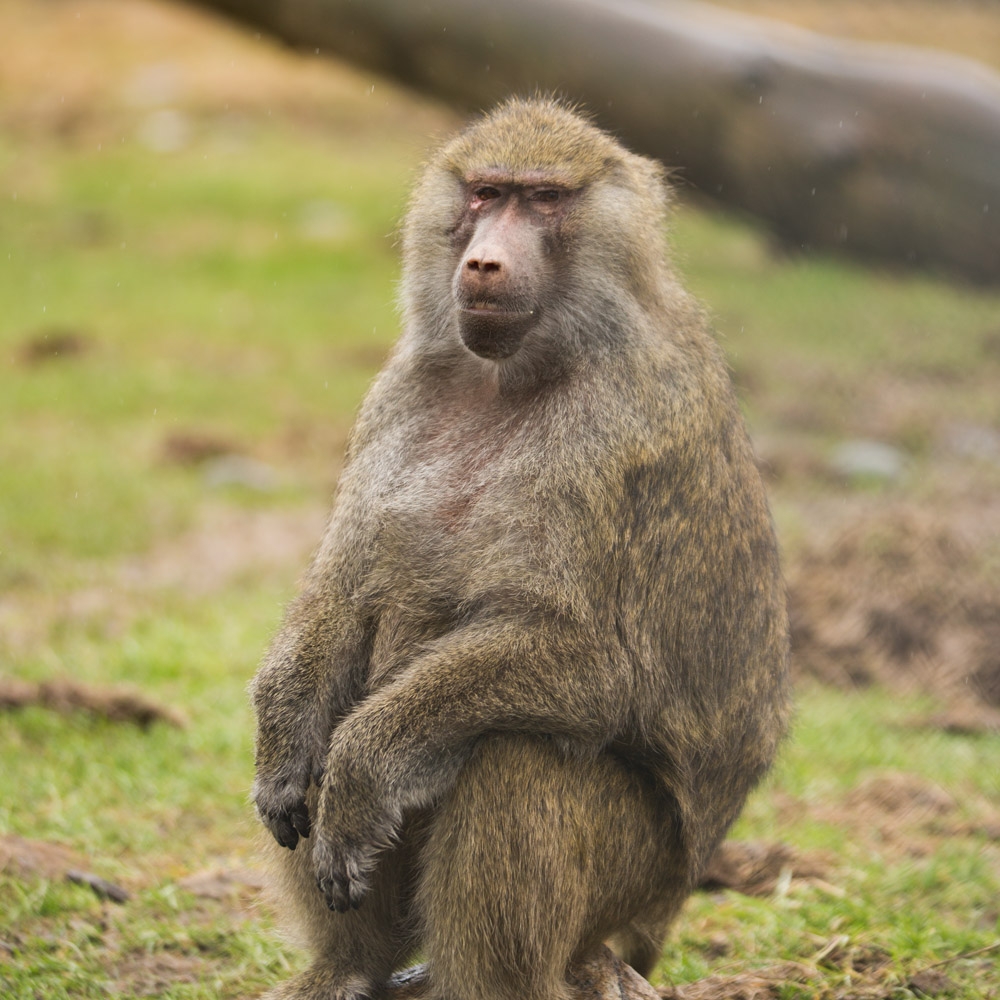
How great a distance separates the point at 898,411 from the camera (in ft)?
28.0

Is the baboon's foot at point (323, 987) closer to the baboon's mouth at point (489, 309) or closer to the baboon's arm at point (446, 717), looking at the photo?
the baboon's arm at point (446, 717)

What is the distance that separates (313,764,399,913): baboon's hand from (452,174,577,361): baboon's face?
3.05 feet

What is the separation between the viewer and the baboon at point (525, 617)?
2756 millimetres

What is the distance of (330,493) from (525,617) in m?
5.02

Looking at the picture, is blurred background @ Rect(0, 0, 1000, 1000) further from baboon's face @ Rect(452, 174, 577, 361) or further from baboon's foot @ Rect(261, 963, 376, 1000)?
baboon's face @ Rect(452, 174, 577, 361)

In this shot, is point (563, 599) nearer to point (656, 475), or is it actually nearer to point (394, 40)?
point (656, 475)

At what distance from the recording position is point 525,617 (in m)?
2.78

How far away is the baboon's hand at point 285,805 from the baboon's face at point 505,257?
97 cm

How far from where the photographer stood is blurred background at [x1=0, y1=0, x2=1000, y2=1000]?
3625 millimetres

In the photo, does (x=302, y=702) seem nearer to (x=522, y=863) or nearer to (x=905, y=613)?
(x=522, y=863)

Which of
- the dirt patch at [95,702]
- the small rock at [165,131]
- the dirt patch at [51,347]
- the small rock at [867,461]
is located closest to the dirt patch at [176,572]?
the dirt patch at [95,702]

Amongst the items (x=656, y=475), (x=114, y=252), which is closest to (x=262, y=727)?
(x=656, y=475)

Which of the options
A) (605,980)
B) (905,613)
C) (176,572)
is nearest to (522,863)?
(605,980)

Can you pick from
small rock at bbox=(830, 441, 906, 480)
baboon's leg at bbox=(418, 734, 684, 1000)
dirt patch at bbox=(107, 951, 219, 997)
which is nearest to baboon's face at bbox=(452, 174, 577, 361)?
baboon's leg at bbox=(418, 734, 684, 1000)
